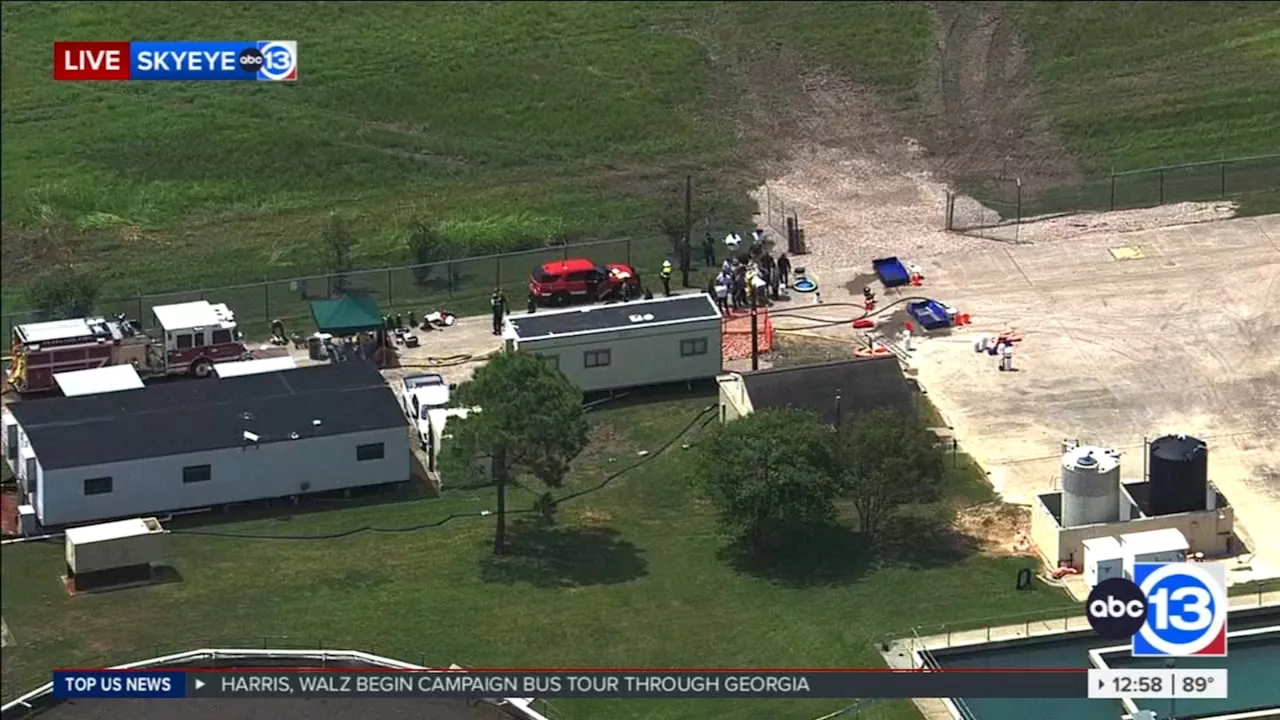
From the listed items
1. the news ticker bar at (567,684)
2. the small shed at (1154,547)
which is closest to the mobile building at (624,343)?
the small shed at (1154,547)

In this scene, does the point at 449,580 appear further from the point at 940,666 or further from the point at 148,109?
the point at 148,109

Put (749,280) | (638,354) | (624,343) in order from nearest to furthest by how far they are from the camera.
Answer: (624,343)
(638,354)
(749,280)

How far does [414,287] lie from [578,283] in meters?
6.74

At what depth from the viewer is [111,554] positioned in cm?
9738

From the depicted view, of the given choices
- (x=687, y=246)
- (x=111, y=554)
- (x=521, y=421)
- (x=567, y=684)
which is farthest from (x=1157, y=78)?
(x=567, y=684)

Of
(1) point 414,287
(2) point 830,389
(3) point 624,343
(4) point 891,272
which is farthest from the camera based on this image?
(1) point 414,287

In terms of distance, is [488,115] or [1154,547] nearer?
[1154,547]

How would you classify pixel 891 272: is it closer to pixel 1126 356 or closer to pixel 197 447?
pixel 1126 356

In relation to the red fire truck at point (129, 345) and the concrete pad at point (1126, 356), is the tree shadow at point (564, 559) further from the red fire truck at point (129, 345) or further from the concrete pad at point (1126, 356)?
the red fire truck at point (129, 345)

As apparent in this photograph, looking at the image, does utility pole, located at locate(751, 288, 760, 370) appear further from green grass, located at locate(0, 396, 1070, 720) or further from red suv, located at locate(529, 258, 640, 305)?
green grass, located at locate(0, 396, 1070, 720)

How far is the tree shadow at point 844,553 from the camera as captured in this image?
323ft

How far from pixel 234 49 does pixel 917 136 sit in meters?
34.4

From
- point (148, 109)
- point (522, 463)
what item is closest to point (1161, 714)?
point (522, 463)

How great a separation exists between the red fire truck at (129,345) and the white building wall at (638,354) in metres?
11.4
